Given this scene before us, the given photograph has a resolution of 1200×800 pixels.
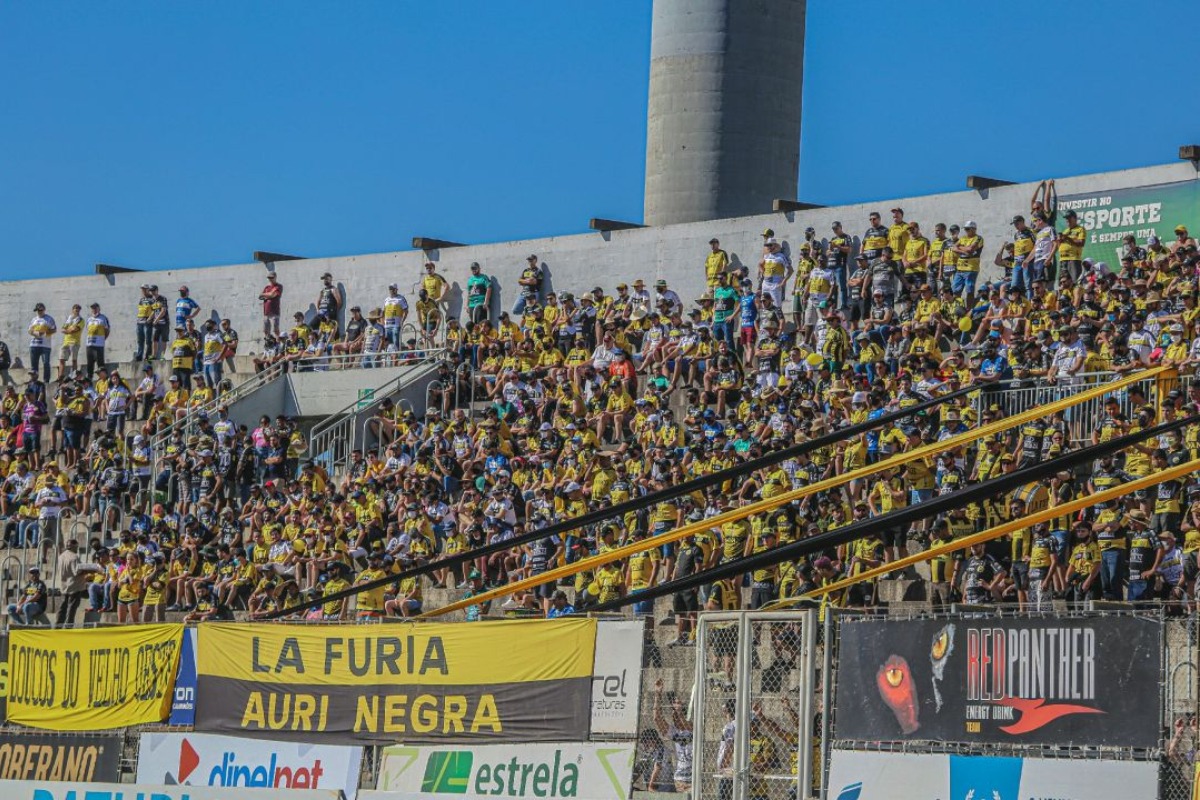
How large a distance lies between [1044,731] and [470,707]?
493cm

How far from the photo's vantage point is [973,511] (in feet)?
71.7

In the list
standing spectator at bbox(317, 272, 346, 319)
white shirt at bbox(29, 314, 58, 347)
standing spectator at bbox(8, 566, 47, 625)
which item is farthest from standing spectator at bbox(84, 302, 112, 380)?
standing spectator at bbox(8, 566, 47, 625)

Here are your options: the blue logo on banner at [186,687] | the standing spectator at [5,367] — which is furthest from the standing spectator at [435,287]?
the blue logo on banner at [186,687]

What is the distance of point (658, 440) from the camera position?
28.0m

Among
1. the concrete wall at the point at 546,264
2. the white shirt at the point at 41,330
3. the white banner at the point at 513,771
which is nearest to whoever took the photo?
the white banner at the point at 513,771

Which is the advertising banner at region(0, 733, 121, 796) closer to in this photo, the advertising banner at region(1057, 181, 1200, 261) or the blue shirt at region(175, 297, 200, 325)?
the advertising banner at region(1057, 181, 1200, 261)

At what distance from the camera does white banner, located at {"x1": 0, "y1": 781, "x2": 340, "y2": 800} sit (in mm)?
15578

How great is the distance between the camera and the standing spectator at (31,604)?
3050 centimetres

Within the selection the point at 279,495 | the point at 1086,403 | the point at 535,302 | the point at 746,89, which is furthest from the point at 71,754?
the point at 746,89

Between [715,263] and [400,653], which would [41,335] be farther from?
[400,653]

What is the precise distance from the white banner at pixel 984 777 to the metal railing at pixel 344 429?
2214cm

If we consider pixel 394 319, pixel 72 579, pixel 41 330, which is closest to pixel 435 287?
pixel 394 319

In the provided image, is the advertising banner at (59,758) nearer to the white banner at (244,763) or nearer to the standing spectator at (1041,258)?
the white banner at (244,763)

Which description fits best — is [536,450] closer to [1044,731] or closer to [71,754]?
[71,754]
